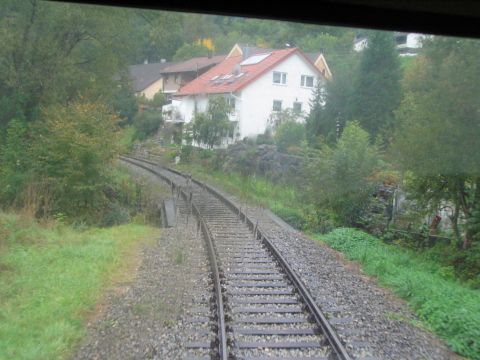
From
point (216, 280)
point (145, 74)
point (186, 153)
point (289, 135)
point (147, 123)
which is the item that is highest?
point (145, 74)

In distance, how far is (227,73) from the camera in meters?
13.2

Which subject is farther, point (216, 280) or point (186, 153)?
point (186, 153)

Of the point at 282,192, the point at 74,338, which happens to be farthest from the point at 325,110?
A: the point at 74,338

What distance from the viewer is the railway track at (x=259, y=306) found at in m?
5.15

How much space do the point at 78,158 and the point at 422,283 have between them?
8764 mm

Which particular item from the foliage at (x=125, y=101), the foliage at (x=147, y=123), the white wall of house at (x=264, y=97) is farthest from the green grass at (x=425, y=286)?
the foliage at (x=125, y=101)

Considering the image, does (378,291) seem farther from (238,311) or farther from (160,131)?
(160,131)

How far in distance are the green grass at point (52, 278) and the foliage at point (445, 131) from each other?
5906 millimetres

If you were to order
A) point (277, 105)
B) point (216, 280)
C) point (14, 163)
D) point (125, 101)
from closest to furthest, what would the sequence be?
point (216, 280) → point (277, 105) → point (14, 163) → point (125, 101)

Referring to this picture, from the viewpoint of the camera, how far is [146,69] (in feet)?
50.7

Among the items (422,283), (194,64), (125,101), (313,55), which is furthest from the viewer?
(125,101)

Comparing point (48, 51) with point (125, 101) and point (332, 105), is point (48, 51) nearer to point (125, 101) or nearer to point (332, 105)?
point (125, 101)

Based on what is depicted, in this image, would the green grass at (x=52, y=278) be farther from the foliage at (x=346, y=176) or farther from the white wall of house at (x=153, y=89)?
the white wall of house at (x=153, y=89)

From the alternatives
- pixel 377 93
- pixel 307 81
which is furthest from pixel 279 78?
pixel 377 93
